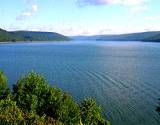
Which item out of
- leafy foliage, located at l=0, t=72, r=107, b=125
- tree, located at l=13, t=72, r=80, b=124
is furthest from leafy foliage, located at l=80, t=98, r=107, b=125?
tree, located at l=13, t=72, r=80, b=124

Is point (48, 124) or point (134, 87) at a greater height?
point (48, 124)

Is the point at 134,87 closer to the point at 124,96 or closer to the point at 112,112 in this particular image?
the point at 124,96

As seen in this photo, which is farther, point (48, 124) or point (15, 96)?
point (15, 96)

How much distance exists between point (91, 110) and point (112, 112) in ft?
63.4

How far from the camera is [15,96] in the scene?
5750cm

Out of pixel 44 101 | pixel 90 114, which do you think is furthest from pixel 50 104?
pixel 90 114

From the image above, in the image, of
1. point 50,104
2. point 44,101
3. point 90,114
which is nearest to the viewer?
point 90,114

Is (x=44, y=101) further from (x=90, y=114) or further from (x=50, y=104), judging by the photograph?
(x=90, y=114)

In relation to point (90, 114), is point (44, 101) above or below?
above

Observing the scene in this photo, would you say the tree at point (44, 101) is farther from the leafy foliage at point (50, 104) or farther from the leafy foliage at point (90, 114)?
the leafy foliage at point (90, 114)

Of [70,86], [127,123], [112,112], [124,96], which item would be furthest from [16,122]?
[70,86]

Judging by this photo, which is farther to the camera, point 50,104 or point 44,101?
point 44,101

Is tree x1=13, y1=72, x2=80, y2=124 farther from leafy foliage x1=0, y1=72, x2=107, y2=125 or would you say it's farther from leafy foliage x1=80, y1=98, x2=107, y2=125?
leafy foliage x1=80, y1=98, x2=107, y2=125

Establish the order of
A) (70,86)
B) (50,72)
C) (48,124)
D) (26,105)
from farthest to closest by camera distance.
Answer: (50,72)
(70,86)
(26,105)
(48,124)
